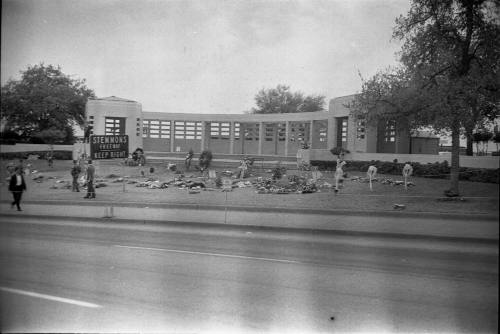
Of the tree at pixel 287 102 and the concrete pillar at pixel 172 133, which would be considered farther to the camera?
the tree at pixel 287 102

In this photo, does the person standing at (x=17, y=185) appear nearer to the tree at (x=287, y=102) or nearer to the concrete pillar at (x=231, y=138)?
the concrete pillar at (x=231, y=138)

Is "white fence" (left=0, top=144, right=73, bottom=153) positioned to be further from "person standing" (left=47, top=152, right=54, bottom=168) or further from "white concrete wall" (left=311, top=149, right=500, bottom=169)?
"white concrete wall" (left=311, top=149, right=500, bottom=169)

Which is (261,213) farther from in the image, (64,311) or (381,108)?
(64,311)

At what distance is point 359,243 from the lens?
962 cm

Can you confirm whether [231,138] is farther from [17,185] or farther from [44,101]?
[17,185]

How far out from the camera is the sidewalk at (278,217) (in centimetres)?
984

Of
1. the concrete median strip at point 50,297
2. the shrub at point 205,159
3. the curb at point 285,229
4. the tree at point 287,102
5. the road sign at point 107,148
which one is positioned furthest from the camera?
the tree at point 287,102

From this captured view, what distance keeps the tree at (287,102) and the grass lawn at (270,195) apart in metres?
24.6

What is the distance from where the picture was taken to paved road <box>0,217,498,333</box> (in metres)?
4.89

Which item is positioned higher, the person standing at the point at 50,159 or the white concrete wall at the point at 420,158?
the white concrete wall at the point at 420,158

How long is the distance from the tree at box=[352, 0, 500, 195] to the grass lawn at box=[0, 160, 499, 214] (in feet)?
2.75

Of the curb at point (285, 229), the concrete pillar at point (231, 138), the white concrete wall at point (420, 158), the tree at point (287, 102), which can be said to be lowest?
the curb at point (285, 229)

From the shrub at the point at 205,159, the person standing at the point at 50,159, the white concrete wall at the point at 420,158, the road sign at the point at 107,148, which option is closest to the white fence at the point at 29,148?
the person standing at the point at 50,159

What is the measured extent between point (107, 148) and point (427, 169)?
10.3 m
